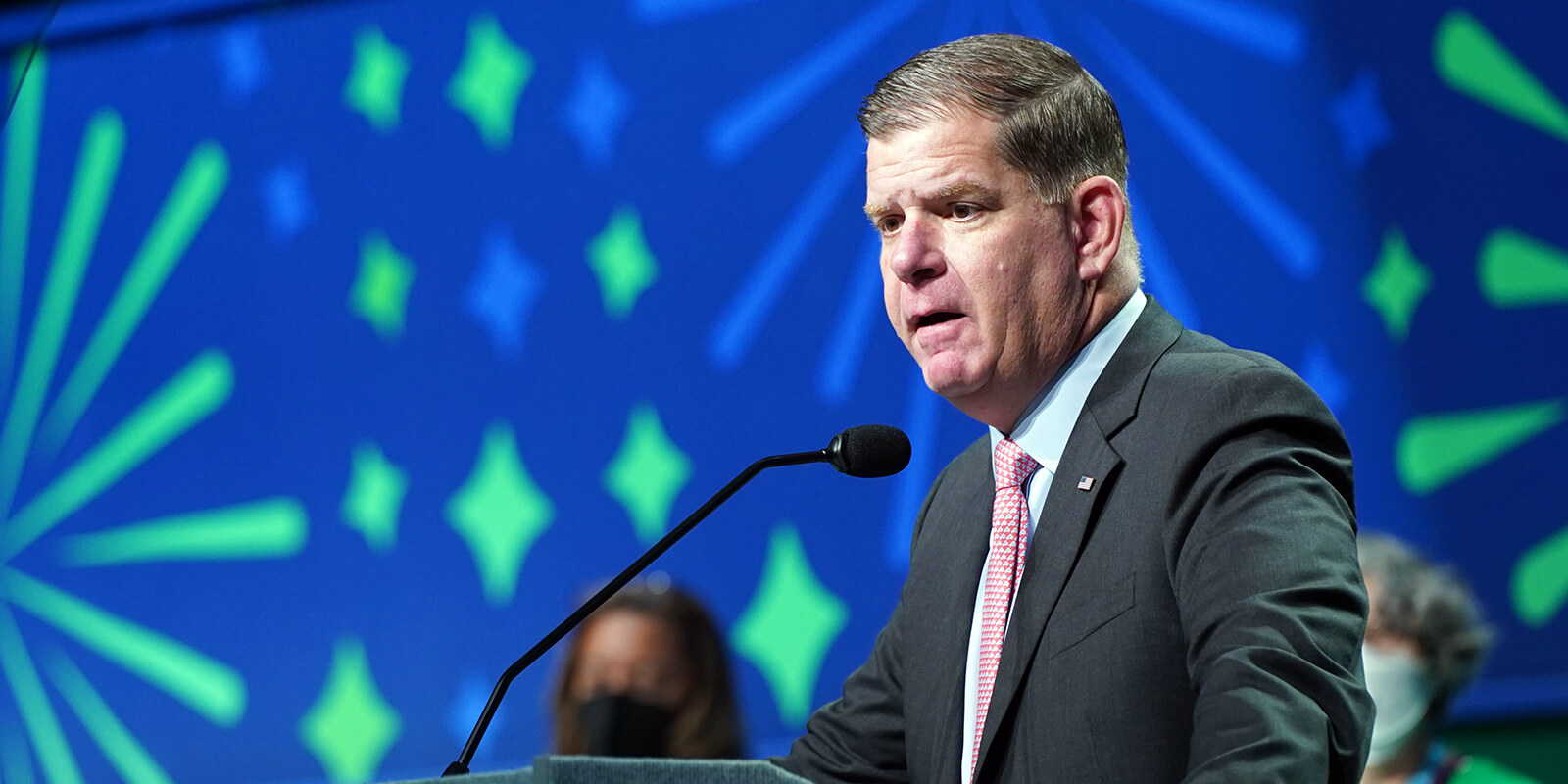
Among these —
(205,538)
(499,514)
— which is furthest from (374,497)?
(205,538)

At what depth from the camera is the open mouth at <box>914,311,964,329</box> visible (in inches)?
57.8

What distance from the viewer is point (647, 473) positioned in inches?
119

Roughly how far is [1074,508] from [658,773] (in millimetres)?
489

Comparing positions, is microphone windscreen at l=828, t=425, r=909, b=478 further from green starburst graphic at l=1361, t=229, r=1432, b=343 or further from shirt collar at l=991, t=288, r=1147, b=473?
green starburst graphic at l=1361, t=229, r=1432, b=343

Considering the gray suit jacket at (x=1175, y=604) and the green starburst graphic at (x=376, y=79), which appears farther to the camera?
the green starburst graphic at (x=376, y=79)

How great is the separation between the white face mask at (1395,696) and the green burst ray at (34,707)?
9.19 feet

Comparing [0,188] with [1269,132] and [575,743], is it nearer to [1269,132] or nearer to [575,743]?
[575,743]

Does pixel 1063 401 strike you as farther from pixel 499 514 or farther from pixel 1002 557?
pixel 499 514

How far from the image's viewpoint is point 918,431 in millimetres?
2861

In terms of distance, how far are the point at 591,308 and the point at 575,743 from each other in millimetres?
957

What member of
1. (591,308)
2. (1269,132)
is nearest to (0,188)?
(591,308)

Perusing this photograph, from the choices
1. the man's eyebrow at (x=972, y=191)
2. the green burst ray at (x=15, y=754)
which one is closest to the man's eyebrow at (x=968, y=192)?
the man's eyebrow at (x=972, y=191)

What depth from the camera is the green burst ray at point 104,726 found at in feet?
10.6

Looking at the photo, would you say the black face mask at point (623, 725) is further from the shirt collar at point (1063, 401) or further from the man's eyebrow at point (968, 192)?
the man's eyebrow at point (968, 192)
